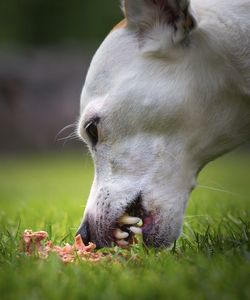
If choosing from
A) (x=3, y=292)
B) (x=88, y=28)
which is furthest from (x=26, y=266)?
(x=88, y=28)

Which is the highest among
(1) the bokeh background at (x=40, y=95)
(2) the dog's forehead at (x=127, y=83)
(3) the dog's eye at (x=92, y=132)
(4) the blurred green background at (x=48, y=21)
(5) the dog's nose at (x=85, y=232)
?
(2) the dog's forehead at (x=127, y=83)

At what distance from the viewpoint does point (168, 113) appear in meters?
3.24

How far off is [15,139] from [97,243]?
12.9 m

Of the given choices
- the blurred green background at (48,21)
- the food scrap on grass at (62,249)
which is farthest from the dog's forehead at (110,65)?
the blurred green background at (48,21)

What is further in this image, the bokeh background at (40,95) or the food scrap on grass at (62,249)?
the bokeh background at (40,95)

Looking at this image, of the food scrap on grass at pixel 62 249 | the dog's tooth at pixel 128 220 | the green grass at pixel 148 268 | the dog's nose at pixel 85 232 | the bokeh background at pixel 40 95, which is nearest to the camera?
the green grass at pixel 148 268

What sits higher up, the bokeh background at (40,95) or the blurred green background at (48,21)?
the blurred green background at (48,21)

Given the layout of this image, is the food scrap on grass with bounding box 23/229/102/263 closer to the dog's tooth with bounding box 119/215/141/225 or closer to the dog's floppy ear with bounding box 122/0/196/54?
the dog's tooth with bounding box 119/215/141/225

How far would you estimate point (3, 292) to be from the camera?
7.77 feet

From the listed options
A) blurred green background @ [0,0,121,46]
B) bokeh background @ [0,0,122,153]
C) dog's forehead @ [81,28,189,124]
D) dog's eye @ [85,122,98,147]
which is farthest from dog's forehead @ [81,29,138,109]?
blurred green background @ [0,0,121,46]

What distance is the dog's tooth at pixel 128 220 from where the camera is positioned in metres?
3.22

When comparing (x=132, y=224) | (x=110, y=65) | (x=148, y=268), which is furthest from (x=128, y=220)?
(x=110, y=65)

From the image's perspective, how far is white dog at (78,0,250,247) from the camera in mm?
3248

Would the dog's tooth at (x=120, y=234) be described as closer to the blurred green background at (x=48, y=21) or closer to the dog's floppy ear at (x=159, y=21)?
the dog's floppy ear at (x=159, y=21)
